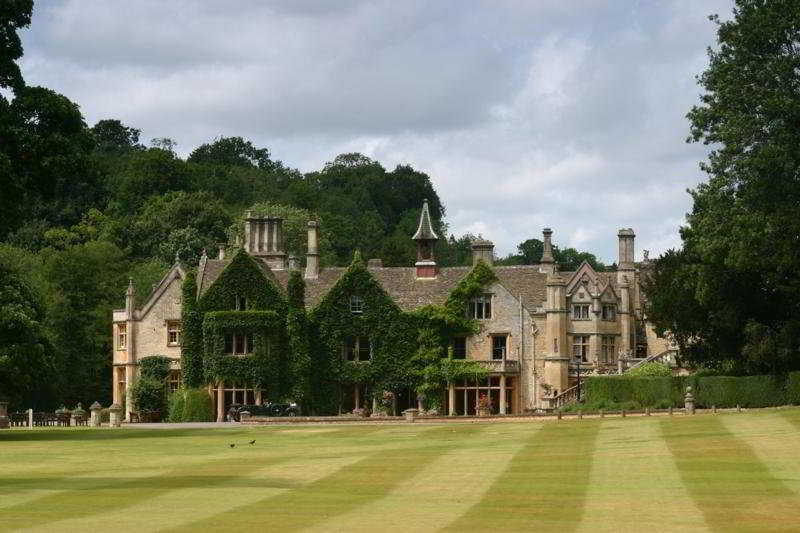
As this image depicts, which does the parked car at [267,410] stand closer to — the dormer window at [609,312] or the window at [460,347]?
the window at [460,347]

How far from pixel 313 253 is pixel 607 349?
16.5m

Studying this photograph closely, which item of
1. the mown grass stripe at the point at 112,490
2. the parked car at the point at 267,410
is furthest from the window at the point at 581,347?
the mown grass stripe at the point at 112,490

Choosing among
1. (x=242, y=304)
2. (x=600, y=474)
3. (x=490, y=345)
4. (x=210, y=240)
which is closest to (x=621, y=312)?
(x=490, y=345)

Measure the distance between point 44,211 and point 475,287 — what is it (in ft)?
192

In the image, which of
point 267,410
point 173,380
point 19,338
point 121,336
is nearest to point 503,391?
point 267,410

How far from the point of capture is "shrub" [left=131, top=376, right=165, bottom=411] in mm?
79750

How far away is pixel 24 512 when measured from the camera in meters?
26.3

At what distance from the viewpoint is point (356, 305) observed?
7988cm

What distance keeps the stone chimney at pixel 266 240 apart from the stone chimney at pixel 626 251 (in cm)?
1923

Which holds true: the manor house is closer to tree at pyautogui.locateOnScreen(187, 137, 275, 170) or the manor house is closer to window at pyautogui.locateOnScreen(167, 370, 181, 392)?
window at pyautogui.locateOnScreen(167, 370, 181, 392)

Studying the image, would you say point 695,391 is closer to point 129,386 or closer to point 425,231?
point 425,231

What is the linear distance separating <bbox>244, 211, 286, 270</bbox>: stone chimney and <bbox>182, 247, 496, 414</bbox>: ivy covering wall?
477cm

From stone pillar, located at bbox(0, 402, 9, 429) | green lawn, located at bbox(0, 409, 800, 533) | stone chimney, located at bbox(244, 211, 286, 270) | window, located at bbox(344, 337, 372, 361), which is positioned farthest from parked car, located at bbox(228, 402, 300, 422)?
green lawn, located at bbox(0, 409, 800, 533)

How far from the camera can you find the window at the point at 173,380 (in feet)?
266
